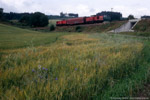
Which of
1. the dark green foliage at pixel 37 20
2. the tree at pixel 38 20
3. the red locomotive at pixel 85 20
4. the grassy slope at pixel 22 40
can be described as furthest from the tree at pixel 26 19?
the grassy slope at pixel 22 40

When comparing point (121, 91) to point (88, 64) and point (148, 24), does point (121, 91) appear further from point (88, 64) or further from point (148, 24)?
point (148, 24)

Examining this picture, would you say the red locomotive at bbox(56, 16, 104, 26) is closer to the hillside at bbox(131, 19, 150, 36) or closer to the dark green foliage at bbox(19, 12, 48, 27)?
the hillside at bbox(131, 19, 150, 36)

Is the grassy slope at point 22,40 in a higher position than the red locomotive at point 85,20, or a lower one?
lower

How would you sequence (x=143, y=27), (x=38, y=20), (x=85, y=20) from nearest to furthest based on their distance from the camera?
1. (x=143, y=27)
2. (x=85, y=20)
3. (x=38, y=20)

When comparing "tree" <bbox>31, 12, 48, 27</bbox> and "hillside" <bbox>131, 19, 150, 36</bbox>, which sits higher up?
"tree" <bbox>31, 12, 48, 27</bbox>

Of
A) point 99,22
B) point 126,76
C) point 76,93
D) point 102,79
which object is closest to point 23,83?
point 76,93

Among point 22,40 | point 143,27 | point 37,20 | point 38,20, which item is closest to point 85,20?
point 143,27

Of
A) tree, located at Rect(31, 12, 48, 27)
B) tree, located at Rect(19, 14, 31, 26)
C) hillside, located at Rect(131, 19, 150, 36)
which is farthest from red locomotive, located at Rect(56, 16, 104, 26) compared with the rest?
tree, located at Rect(19, 14, 31, 26)

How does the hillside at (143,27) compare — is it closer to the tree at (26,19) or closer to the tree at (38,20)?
the tree at (38,20)

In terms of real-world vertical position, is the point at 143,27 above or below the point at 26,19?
below

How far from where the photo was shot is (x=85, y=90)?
293 centimetres

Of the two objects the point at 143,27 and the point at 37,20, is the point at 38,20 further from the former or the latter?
the point at 143,27

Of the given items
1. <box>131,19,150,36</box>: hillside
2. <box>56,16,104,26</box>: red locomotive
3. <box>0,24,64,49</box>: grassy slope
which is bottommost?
<box>0,24,64,49</box>: grassy slope

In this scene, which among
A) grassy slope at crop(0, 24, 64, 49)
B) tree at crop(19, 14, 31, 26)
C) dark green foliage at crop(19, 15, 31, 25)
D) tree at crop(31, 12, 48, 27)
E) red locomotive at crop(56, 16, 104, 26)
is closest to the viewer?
grassy slope at crop(0, 24, 64, 49)
